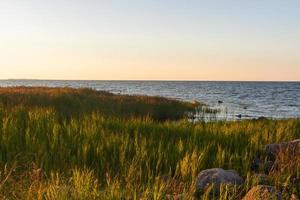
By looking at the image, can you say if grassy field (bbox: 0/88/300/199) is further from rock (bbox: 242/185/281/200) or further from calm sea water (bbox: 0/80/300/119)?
calm sea water (bbox: 0/80/300/119)


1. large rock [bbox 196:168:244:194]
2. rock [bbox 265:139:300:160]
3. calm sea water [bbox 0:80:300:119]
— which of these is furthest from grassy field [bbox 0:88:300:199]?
calm sea water [bbox 0:80:300:119]

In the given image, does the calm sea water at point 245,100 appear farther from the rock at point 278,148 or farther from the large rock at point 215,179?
the large rock at point 215,179

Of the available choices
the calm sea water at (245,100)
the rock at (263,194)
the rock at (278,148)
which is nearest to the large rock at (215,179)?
the rock at (263,194)

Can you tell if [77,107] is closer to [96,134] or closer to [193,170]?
[96,134]

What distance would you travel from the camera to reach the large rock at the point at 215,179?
5969mm

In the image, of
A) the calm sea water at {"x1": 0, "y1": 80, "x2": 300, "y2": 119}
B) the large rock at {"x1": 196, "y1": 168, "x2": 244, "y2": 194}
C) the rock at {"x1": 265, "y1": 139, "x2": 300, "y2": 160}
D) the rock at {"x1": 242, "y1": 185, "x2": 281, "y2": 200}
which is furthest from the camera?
the calm sea water at {"x1": 0, "y1": 80, "x2": 300, "y2": 119}

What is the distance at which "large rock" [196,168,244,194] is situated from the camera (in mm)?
5969

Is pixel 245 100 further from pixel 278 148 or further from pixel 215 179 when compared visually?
pixel 215 179

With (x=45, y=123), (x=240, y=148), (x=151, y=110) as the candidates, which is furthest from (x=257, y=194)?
(x=151, y=110)

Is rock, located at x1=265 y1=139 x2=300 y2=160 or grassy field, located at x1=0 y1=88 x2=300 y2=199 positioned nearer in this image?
grassy field, located at x1=0 y1=88 x2=300 y2=199

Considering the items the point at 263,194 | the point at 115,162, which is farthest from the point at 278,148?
the point at 263,194

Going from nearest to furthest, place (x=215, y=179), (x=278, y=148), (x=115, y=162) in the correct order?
(x=215, y=179) < (x=115, y=162) < (x=278, y=148)

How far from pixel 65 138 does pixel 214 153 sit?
10.8 feet

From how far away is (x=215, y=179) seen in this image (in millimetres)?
6062
